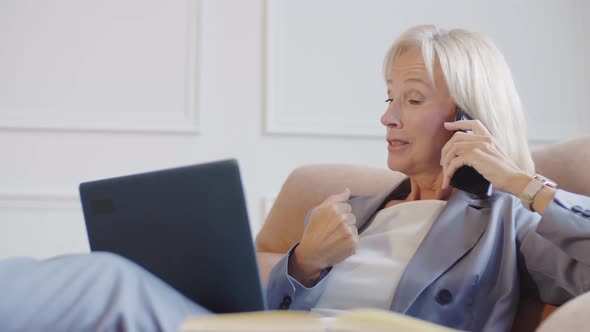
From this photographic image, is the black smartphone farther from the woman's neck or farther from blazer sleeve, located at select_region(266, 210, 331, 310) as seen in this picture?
blazer sleeve, located at select_region(266, 210, 331, 310)

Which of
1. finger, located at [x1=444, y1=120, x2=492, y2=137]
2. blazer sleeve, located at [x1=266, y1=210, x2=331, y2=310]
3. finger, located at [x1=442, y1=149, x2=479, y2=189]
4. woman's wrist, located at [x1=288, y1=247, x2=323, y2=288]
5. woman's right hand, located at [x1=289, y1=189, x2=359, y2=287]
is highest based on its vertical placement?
finger, located at [x1=444, y1=120, x2=492, y2=137]

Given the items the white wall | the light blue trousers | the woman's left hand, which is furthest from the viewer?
the white wall

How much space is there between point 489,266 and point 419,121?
374 millimetres

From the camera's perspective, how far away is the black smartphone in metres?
1.31

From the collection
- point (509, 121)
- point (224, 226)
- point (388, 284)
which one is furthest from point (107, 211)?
point (509, 121)

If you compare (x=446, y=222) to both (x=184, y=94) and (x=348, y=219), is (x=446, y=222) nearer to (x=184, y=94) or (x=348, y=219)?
(x=348, y=219)

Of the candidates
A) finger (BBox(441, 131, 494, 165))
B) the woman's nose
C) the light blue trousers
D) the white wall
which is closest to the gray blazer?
finger (BBox(441, 131, 494, 165))

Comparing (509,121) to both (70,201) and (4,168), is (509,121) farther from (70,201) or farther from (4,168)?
(4,168)

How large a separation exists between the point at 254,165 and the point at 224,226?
175 cm

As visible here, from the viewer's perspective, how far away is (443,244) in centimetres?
127

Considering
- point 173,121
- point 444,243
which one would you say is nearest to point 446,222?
point 444,243

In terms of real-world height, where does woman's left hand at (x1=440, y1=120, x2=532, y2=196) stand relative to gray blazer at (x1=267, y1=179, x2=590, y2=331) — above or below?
→ above

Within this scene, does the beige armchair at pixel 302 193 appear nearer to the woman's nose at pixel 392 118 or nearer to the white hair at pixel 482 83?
the white hair at pixel 482 83

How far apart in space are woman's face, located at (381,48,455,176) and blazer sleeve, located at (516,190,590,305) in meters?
0.29
